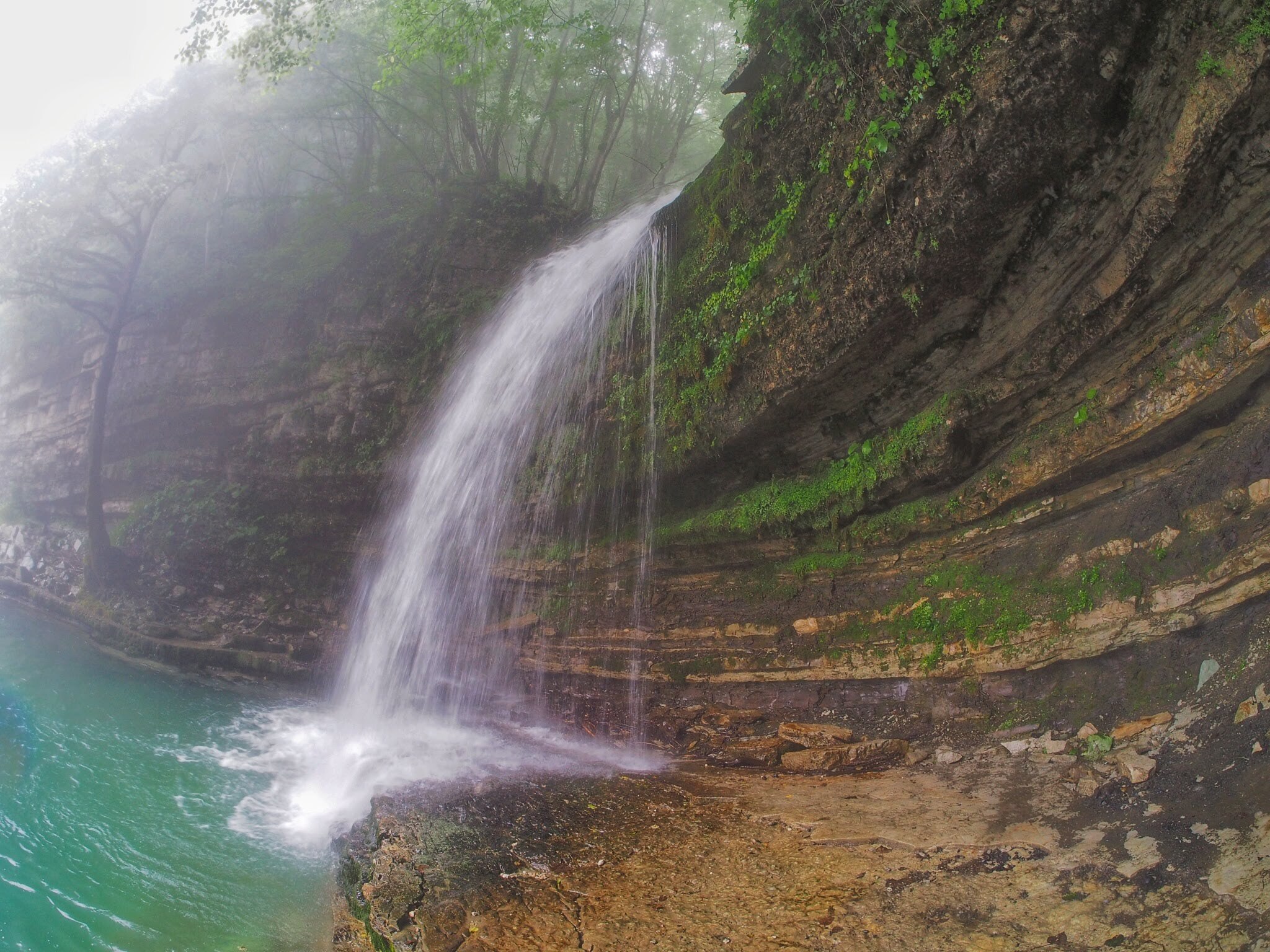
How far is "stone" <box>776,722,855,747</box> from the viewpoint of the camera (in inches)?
244

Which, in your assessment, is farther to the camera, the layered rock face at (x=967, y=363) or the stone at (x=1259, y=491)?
the layered rock face at (x=967, y=363)

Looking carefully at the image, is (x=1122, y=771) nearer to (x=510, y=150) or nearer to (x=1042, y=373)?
(x=1042, y=373)

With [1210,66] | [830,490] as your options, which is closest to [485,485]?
[830,490]

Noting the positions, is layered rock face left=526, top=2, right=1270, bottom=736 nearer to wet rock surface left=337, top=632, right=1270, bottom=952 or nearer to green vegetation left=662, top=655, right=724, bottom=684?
green vegetation left=662, top=655, right=724, bottom=684

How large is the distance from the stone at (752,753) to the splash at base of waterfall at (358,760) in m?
0.65

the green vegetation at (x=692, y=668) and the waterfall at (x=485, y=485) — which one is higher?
the waterfall at (x=485, y=485)

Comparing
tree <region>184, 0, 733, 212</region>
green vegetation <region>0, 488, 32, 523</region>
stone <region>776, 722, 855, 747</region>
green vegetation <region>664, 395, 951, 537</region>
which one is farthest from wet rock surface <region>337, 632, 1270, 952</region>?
green vegetation <region>0, 488, 32, 523</region>

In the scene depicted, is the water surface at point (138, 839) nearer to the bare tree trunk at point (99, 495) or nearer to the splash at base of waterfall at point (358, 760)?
the splash at base of waterfall at point (358, 760)

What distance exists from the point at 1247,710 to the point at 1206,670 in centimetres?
48

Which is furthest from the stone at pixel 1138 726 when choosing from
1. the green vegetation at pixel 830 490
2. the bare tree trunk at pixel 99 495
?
the bare tree trunk at pixel 99 495

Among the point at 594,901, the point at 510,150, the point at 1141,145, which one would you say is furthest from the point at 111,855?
the point at 510,150

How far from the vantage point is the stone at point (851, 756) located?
5.85 metres

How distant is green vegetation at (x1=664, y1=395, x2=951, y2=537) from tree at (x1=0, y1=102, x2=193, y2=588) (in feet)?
47.2

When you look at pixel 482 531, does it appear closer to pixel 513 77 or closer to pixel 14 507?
pixel 513 77
